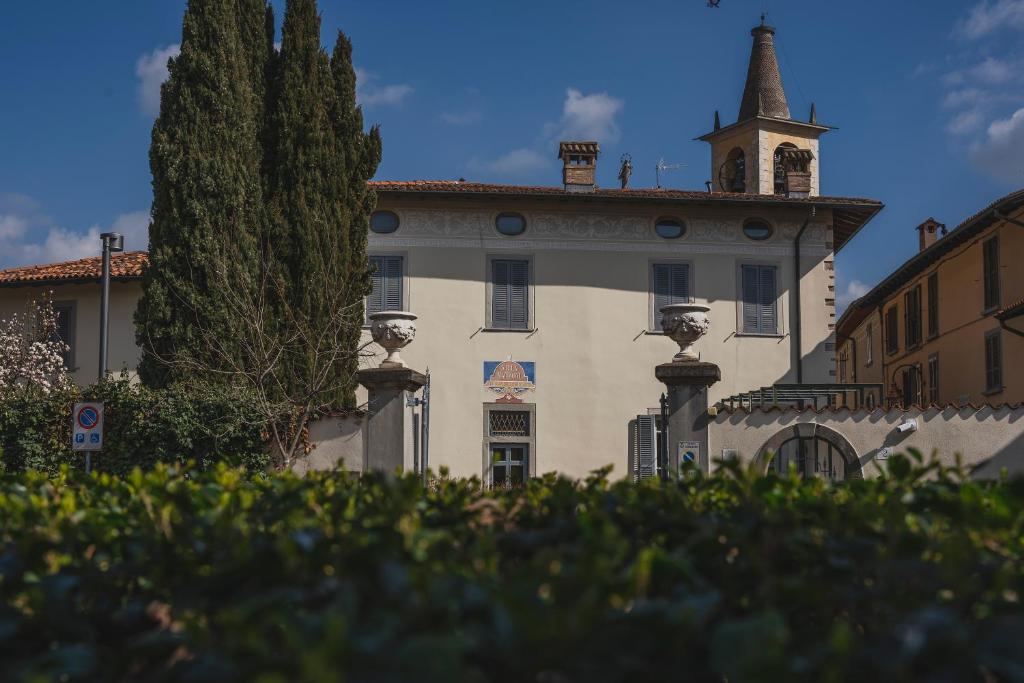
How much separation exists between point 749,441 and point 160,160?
37.7ft

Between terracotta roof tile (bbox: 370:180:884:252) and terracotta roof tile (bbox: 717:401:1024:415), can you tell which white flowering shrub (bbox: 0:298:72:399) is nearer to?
terracotta roof tile (bbox: 370:180:884:252)

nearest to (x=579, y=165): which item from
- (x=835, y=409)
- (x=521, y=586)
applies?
(x=835, y=409)

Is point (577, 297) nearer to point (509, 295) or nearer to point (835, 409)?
point (509, 295)

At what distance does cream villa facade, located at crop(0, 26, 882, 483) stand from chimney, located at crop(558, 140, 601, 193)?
4cm

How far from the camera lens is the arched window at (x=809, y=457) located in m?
16.9

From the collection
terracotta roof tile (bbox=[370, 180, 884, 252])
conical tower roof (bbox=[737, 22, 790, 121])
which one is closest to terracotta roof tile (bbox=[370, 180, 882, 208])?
terracotta roof tile (bbox=[370, 180, 884, 252])

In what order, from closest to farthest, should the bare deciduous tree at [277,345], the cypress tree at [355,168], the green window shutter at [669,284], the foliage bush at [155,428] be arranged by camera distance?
the foliage bush at [155,428] < the bare deciduous tree at [277,345] < the cypress tree at [355,168] < the green window shutter at [669,284]

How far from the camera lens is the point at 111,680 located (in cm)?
211

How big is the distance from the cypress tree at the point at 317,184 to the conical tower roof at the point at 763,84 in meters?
19.0

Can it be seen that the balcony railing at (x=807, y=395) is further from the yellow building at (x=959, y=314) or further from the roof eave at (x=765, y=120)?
the roof eave at (x=765, y=120)

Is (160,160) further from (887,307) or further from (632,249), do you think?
(887,307)

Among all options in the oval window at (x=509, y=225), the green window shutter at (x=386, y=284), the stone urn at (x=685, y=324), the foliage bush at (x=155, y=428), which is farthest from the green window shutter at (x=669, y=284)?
the foliage bush at (x=155, y=428)

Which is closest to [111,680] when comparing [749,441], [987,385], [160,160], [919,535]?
[919,535]

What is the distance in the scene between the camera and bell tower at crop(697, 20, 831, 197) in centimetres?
3688
